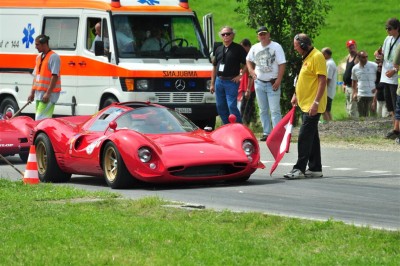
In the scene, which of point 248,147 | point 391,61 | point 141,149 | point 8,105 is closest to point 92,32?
point 8,105

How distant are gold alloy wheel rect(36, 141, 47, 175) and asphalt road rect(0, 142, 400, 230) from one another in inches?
17.9

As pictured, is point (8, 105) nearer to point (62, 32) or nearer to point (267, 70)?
point (62, 32)

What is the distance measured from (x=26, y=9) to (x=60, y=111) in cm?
231

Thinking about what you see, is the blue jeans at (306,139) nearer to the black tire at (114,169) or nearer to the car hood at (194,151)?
A: the car hood at (194,151)

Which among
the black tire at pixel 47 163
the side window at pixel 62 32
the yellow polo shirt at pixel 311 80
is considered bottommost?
the black tire at pixel 47 163

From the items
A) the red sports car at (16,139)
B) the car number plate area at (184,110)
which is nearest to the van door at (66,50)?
the car number plate area at (184,110)

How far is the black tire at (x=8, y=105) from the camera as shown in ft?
86.0

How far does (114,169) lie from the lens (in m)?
15.8

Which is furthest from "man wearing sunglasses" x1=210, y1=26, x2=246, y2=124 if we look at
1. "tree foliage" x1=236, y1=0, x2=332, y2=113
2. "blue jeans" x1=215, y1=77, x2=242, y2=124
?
"tree foliage" x1=236, y1=0, x2=332, y2=113

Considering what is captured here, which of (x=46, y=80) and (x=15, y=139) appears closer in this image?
(x=15, y=139)

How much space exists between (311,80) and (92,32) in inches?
347

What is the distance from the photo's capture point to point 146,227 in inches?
447

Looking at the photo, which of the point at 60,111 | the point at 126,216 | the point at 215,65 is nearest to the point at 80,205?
the point at 126,216

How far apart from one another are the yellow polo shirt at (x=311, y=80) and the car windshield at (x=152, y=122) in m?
1.50
